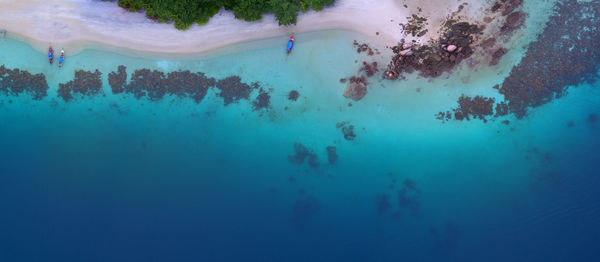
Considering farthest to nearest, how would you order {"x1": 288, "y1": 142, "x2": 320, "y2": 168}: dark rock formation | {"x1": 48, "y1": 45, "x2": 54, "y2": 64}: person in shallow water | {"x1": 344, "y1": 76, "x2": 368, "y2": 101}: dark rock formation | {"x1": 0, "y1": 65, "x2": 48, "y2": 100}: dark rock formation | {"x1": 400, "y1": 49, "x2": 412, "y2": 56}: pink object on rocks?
{"x1": 288, "y1": 142, "x2": 320, "y2": 168}: dark rock formation < {"x1": 0, "y1": 65, "x2": 48, "y2": 100}: dark rock formation < {"x1": 48, "y1": 45, "x2": 54, "y2": 64}: person in shallow water < {"x1": 344, "y1": 76, "x2": 368, "y2": 101}: dark rock formation < {"x1": 400, "y1": 49, "x2": 412, "y2": 56}: pink object on rocks

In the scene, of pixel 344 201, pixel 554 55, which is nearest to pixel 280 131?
pixel 344 201

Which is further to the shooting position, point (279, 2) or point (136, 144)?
point (136, 144)

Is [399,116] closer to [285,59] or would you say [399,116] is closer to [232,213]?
[285,59]

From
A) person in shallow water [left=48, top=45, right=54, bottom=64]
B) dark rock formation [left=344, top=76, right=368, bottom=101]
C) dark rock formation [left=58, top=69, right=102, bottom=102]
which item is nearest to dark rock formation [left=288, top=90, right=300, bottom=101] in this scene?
dark rock formation [left=344, top=76, right=368, bottom=101]

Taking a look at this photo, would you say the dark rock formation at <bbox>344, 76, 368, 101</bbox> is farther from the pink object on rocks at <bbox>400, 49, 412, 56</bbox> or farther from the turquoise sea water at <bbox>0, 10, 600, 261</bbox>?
the pink object on rocks at <bbox>400, 49, 412, 56</bbox>

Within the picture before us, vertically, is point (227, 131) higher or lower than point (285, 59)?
lower

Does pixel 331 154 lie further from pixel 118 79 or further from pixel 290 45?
pixel 118 79

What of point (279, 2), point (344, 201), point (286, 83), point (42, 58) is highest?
point (279, 2)
